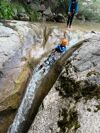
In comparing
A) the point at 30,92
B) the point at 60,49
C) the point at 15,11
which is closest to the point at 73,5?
the point at 15,11

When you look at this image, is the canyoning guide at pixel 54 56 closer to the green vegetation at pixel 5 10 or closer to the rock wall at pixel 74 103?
the rock wall at pixel 74 103

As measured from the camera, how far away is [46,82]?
7.62m

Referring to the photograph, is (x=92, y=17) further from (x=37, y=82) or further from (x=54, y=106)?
(x=54, y=106)

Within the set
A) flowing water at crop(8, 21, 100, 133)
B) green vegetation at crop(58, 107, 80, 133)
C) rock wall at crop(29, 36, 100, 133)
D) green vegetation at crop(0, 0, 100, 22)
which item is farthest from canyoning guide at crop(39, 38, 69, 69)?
green vegetation at crop(0, 0, 100, 22)

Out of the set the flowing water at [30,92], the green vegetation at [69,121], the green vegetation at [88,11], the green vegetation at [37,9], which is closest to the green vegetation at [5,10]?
the green vegetation at [37,9]

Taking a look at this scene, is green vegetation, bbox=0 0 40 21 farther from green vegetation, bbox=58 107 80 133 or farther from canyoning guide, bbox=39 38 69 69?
green vegetation, bbox=58 107 80 133

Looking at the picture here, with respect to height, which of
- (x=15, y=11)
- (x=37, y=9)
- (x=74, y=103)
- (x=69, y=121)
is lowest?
(x=37, y=9)

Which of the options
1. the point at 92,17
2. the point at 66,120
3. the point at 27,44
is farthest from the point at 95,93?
the point at 92,17

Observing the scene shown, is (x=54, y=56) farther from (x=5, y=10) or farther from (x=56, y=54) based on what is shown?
(x=5, y=10)

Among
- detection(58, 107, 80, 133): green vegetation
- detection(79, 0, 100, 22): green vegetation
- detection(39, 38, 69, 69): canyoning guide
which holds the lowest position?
detection(79, 0, 100, 22): green vegetation

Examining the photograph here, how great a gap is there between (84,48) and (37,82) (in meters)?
1.63

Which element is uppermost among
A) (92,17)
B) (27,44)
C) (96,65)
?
(96,65)

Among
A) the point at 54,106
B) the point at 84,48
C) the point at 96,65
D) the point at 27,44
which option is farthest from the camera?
the point at 27,44

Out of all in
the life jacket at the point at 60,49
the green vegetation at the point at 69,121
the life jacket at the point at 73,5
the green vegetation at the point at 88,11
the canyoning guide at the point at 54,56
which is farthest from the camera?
the green vegetation at the point at 88,11
